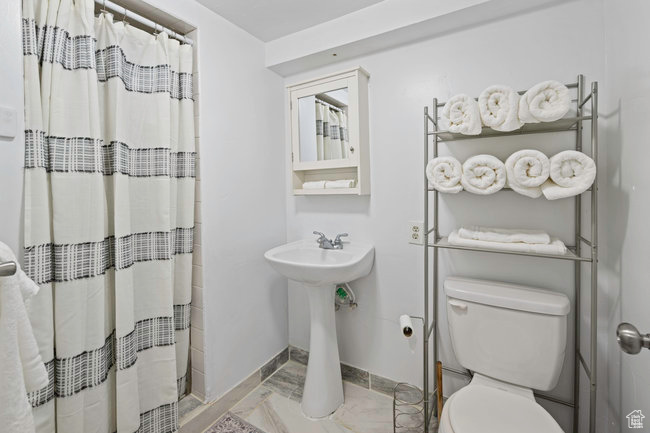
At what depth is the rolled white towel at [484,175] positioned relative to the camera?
119cm

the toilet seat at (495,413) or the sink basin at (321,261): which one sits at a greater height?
the sink basin at (321,261)

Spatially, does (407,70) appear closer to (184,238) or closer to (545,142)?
(545,142)

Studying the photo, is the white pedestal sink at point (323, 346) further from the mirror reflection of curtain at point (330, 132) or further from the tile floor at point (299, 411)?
the mirror reflection of curtain at point (330, 132)

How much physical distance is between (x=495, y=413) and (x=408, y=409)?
0.68 m

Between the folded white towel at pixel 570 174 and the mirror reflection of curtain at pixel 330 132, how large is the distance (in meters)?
0.98

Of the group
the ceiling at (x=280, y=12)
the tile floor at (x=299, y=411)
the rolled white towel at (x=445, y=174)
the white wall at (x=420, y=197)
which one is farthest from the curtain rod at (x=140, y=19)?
the tile floor at (x=299, y=411)

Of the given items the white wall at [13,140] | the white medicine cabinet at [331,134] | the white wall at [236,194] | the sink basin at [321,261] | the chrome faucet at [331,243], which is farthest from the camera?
the chrome faucet at [331,243]

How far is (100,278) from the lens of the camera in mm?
1135

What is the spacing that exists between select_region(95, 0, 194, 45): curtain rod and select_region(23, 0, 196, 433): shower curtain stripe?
0.05 metres

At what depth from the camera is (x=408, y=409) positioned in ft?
5.26

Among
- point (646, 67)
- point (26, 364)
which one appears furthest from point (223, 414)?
point (646, 67)

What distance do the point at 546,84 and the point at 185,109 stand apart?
154 centimetres

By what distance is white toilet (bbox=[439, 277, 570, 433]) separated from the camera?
3.39ft

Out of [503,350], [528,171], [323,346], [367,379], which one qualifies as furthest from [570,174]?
[367,379]
